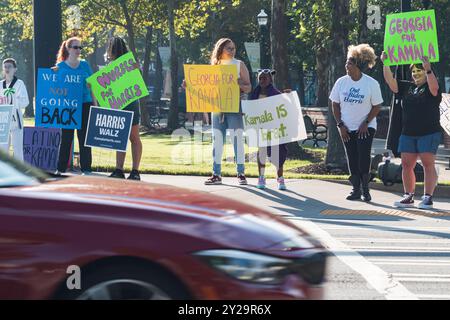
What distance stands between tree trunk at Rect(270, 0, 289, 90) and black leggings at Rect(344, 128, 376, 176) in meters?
8.93

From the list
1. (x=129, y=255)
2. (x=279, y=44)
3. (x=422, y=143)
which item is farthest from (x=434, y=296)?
(x=279, y=44)

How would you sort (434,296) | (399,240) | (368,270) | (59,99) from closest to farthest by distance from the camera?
(434,296), (368,270), (399,240), (59,99)

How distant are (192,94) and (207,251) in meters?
10.1

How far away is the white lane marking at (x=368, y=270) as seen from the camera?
22.2ft

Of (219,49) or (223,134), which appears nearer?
(219,49)

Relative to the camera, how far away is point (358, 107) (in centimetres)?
1180

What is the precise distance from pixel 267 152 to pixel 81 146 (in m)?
2.83

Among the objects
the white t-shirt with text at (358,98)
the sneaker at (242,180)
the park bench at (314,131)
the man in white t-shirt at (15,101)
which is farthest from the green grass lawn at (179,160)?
the white t-shirt with text at (358,98)

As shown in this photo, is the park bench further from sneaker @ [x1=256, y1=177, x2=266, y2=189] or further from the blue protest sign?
the blue protest sign

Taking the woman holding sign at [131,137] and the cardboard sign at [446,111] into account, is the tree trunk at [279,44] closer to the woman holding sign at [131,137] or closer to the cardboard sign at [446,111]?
the cardboard sign at [446,111]

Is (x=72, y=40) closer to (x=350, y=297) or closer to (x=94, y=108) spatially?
(x=94, y=108)

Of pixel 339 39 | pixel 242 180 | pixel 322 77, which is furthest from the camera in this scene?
pixel 322 77

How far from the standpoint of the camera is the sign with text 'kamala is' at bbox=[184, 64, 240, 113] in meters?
13.6

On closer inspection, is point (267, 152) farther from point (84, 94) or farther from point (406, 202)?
point (84, 94)
